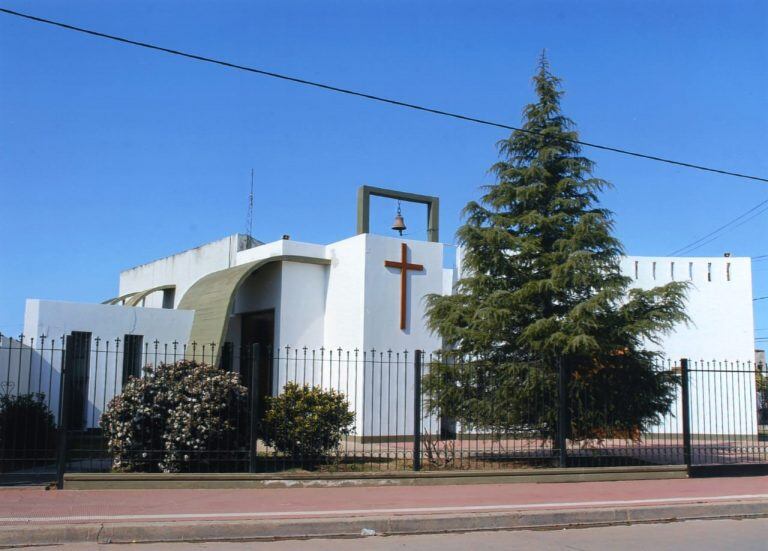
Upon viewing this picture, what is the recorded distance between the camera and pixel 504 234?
50.8 ft

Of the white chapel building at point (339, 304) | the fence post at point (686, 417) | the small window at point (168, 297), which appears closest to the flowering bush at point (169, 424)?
the white chapel building at point (339, 304)

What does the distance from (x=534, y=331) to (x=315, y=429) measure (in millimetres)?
4743

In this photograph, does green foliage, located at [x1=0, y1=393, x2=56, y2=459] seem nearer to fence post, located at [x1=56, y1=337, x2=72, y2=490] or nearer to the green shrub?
the green shrub

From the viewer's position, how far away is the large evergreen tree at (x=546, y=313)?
1482 centimetres

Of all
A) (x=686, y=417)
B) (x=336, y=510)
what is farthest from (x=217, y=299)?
(x=686, y=417)

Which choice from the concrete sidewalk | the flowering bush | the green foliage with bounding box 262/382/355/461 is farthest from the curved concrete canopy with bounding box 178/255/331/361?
the concrete sidewalk

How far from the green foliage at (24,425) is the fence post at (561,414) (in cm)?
935

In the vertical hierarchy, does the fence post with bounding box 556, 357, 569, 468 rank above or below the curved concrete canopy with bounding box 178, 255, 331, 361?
below

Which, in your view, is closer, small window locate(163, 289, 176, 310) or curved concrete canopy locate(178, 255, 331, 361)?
curved concrete canopy locate(178, 255, 331, 361)

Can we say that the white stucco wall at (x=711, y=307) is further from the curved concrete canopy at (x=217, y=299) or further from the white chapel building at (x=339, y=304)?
the curved concrete canopy at (x=217, y=299)

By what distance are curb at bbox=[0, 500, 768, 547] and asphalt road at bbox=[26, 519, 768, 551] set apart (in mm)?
198

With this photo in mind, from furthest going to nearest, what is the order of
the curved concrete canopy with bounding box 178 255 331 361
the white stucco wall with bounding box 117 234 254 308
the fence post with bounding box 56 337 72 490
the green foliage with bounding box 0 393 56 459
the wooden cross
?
the white stucco wall with bounding box 117 234 254 308, the wooden cross, the curved concrete canopy with bounding box 178 255 331 361, the green foliage with bounding box 0 393 56 459, the fence post with bounding box 56 337 72 490

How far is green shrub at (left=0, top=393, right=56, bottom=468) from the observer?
13422 mm

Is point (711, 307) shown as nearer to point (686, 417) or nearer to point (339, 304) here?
point (686, 417)
